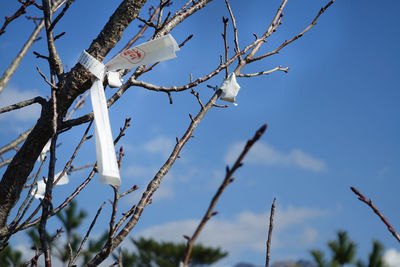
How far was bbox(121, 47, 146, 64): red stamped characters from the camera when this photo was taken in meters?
1.03

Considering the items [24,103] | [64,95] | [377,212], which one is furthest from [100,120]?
[377,212]

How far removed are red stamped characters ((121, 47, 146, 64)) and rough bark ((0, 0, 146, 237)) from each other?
0.05 m

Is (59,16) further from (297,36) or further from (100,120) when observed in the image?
(297,36)

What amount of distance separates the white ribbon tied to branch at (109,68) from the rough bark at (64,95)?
32 millimetres

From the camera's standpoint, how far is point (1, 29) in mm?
1393

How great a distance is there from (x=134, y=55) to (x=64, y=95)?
0.21 metres

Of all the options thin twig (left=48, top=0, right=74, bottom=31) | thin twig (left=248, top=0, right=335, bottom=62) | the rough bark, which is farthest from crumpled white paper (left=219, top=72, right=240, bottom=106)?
thin twig (left=48, top=0, right=74, bottom=31)

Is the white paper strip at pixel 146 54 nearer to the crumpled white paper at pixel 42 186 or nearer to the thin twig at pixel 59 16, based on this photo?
the thin twig at pixel 59 16

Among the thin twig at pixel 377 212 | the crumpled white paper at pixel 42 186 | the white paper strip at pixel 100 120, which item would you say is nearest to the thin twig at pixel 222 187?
the thin twig at pixel 377 212

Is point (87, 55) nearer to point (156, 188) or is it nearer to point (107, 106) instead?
point (107, 106)

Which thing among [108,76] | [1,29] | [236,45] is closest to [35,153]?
[108,76]

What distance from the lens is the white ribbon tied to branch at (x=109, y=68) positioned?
954mm

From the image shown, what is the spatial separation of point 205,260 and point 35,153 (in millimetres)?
13115

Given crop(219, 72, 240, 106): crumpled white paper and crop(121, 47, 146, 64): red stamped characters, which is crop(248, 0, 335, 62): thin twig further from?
crop(121, 47, 146, 64): red stamped characters
